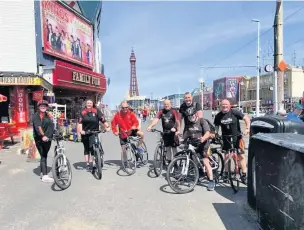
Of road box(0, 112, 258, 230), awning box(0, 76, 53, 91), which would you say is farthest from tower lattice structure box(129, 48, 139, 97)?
road box(0, 112, 258, 230)

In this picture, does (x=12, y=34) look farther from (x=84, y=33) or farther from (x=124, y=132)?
(x=124, y=132)

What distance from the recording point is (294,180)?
3322mm

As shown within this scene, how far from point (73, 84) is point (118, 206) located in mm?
22571

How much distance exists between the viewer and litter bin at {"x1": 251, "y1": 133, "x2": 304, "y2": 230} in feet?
10.7

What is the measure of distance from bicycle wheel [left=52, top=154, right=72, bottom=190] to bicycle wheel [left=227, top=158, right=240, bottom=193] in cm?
310

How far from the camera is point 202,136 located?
21.1 ft

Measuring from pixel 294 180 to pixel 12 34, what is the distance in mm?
21045

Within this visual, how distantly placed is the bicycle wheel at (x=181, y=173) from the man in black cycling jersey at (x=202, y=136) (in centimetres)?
32

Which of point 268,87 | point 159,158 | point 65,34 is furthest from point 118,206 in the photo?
point 268,87

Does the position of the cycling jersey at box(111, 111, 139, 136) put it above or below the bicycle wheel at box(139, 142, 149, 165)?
above

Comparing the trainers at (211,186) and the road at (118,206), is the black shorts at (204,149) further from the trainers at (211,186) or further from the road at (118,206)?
the road at (118,206)

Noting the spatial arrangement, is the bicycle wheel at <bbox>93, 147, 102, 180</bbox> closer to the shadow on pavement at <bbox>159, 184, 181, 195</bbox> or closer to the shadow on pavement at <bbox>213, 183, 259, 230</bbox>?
the shadow on pavement at <bbox>159, 184, 181, 195</bbox>

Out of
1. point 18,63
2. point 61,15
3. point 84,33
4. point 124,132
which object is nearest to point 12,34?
point 18,63

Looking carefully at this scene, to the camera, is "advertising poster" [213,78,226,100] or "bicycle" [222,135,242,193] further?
"advertising poster" [213,78,226,100]
